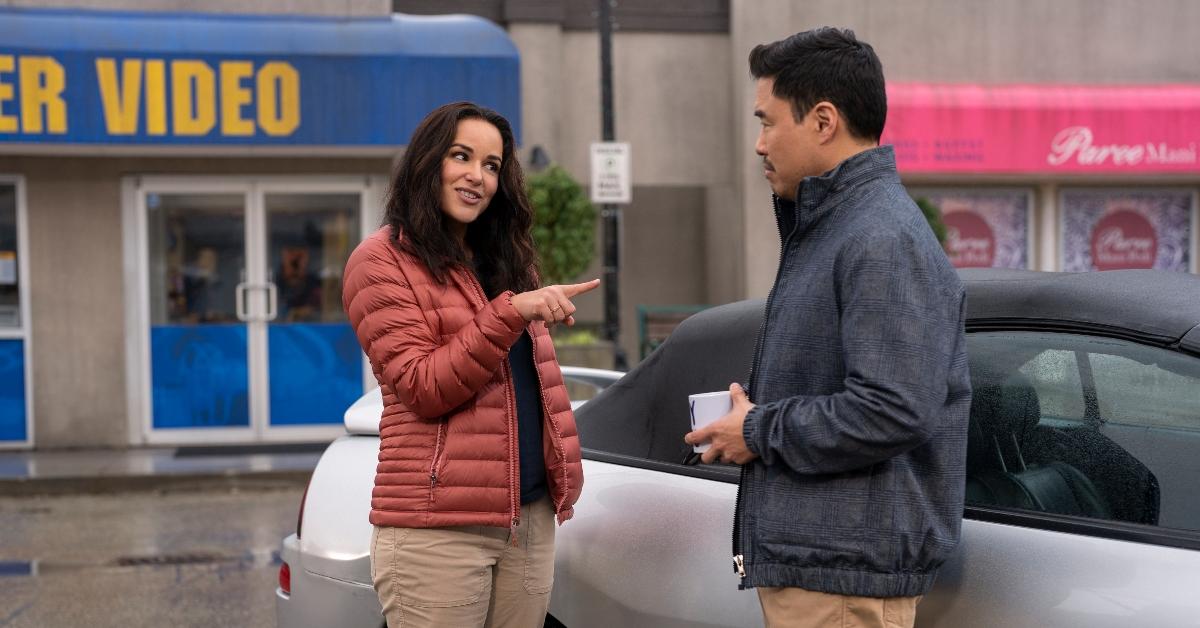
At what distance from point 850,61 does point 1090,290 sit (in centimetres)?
73

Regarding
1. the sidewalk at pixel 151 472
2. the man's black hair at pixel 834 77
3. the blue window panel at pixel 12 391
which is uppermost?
the man's black hair at pixel 834 77

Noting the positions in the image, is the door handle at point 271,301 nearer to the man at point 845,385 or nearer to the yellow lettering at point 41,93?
the yellow lettering at point 41,93

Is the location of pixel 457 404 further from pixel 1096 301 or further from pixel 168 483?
pixel 168 483

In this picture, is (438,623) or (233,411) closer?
(438,623)

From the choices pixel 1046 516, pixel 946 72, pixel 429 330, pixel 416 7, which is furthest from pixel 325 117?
pixel 1046 516

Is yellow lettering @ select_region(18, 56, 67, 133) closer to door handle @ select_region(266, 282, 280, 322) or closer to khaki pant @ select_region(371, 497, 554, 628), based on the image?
door handle @ select_region(266, 282, 280, 322)

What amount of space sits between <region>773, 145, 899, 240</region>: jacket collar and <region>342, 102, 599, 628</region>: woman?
54 cm

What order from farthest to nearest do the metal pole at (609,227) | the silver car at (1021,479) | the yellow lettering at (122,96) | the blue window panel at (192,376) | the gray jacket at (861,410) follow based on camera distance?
the metal pole at (609,227) < the blue window panel at (192,376) < the yellow lettering at (122,96) < the silver car at (1021,479) < the gray jacket at (861,410)

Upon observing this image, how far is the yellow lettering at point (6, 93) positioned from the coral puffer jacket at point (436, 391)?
823 cm

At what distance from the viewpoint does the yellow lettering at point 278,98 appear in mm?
9891

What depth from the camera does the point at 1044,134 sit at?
11.7 meters

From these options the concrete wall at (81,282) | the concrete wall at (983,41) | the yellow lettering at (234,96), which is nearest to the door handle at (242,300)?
the concrete wall at (81,282)

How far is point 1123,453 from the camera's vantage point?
2.30m

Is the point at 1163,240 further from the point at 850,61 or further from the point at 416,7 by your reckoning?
the point at 850,61
